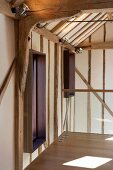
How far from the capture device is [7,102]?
4211 millimetres

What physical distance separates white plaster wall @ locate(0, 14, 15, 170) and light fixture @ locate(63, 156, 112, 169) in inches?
52.7

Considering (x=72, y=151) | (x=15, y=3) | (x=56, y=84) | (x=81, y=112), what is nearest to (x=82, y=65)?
(x=81, y=112)

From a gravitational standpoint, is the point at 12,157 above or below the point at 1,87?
below

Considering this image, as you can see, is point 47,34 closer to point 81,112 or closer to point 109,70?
point 81,112

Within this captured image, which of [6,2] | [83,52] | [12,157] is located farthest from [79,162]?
[83,52]

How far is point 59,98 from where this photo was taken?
7715 millimetres

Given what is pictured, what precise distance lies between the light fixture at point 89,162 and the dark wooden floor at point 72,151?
4.8 inches

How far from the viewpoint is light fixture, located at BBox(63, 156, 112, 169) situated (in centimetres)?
505

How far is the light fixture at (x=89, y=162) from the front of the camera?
5055 mm

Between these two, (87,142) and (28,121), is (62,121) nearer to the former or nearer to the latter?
(87,142)

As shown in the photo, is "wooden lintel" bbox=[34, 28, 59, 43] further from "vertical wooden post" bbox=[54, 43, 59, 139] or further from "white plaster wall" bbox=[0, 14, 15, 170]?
"white plaster wall" bbox=[0, 14, 15, 170]

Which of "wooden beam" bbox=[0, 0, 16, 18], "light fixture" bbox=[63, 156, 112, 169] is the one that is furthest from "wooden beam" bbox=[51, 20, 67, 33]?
"light fixture" bbox=[63, 156, 112, 169]

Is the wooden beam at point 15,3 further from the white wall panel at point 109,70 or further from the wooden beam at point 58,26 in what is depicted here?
the white wall panel at point 109,70

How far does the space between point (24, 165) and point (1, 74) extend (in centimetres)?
208
